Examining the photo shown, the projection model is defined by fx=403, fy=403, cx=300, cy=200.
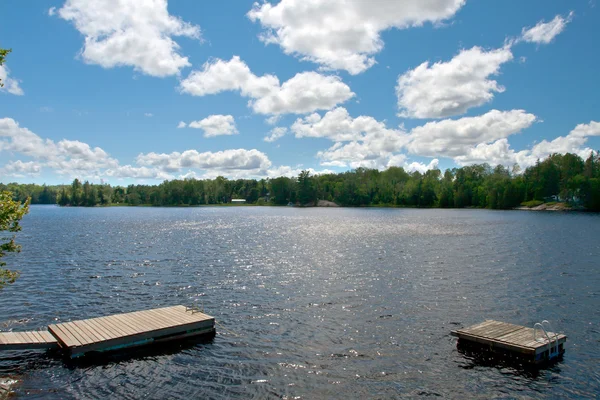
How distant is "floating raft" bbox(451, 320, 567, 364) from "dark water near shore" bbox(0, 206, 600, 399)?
2.87 feet

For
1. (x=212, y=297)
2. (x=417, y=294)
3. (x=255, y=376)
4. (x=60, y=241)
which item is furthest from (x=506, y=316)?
(x=60, y=241)

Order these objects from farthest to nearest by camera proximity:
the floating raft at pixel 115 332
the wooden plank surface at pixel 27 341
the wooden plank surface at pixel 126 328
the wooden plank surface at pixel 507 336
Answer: the wooden plank surface at pixel 126 328, the floating raft at pixel 115 332, the wooden plank surface at pixel 507 336, the wooden plank surface at pixel 27 341

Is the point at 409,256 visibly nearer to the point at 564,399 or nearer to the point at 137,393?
the point at 564,399

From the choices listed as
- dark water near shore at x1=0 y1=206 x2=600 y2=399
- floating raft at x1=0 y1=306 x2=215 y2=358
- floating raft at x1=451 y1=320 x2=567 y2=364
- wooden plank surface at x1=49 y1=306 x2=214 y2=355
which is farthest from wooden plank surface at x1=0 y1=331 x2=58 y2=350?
floating raft at x1=451 y1=320 x2=567 y2=364

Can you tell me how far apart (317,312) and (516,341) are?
1280 cm

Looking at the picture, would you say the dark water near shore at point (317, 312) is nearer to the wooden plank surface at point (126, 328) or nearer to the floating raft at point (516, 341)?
the floating raft at point (516, 341)

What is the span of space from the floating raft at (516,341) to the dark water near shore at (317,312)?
875 mm

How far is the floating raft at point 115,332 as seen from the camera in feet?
67.6

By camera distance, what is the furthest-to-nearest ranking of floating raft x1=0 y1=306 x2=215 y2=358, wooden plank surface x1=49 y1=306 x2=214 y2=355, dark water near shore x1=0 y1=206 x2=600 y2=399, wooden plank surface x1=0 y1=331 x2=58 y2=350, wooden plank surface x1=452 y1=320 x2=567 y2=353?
wooden plank surface x1=49 y1=306 x2=214 y2=355
floating raft x1=0 y1=306 x2=215 y2=358
wooden plank surface x1=452 y1=320 x2=567 y2=353
wooden plank surface x1=0 y1=331 x2=58 y2=350
dark water near shore x1=0 y1=206 x2=600 y2=399

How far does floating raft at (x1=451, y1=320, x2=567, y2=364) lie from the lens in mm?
20141

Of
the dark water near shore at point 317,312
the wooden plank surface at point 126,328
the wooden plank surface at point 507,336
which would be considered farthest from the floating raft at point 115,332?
the wooden plank surface at point 507,336

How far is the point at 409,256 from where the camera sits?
54.3 m

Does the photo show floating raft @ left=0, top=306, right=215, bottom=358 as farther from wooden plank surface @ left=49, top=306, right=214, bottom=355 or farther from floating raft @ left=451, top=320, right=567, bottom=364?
floating raft @ left=451, top=320, right=567, bottom=364

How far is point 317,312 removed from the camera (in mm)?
28906
